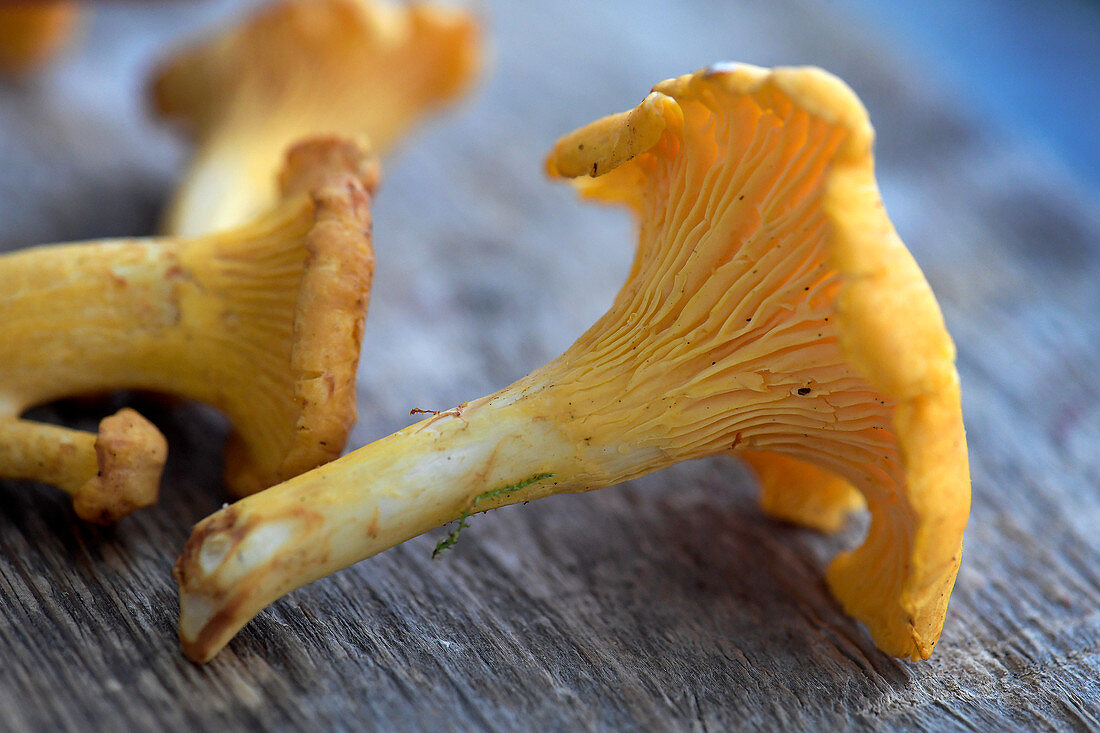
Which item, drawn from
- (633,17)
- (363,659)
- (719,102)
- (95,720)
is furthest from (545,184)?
(95,720)

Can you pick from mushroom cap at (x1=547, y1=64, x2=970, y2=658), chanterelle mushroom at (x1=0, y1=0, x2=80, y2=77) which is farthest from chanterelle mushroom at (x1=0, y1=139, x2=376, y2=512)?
chanterelle mushroom at (x1=0, y1=0, x2=80, y2=77)

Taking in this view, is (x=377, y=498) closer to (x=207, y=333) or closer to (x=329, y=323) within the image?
(x=329, y=323)

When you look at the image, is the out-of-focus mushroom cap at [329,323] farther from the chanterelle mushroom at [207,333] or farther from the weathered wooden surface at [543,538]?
the weathered wooden surface at [543,538]

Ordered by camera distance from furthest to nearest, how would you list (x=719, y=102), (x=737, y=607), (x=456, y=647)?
1. (x=737, y=607)
2. (x=456, y=647)
3. (x=719, y=102)

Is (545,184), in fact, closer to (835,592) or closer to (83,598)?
(835,592)

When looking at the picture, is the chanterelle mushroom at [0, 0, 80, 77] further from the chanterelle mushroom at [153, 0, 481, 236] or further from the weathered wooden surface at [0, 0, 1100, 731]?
the chanterelle mushroom at [153, 0, 481, 236]

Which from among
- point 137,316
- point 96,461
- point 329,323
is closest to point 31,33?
point 137,316

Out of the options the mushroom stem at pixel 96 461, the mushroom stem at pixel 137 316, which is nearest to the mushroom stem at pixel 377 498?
the mushroom stem at pixel 96 461
